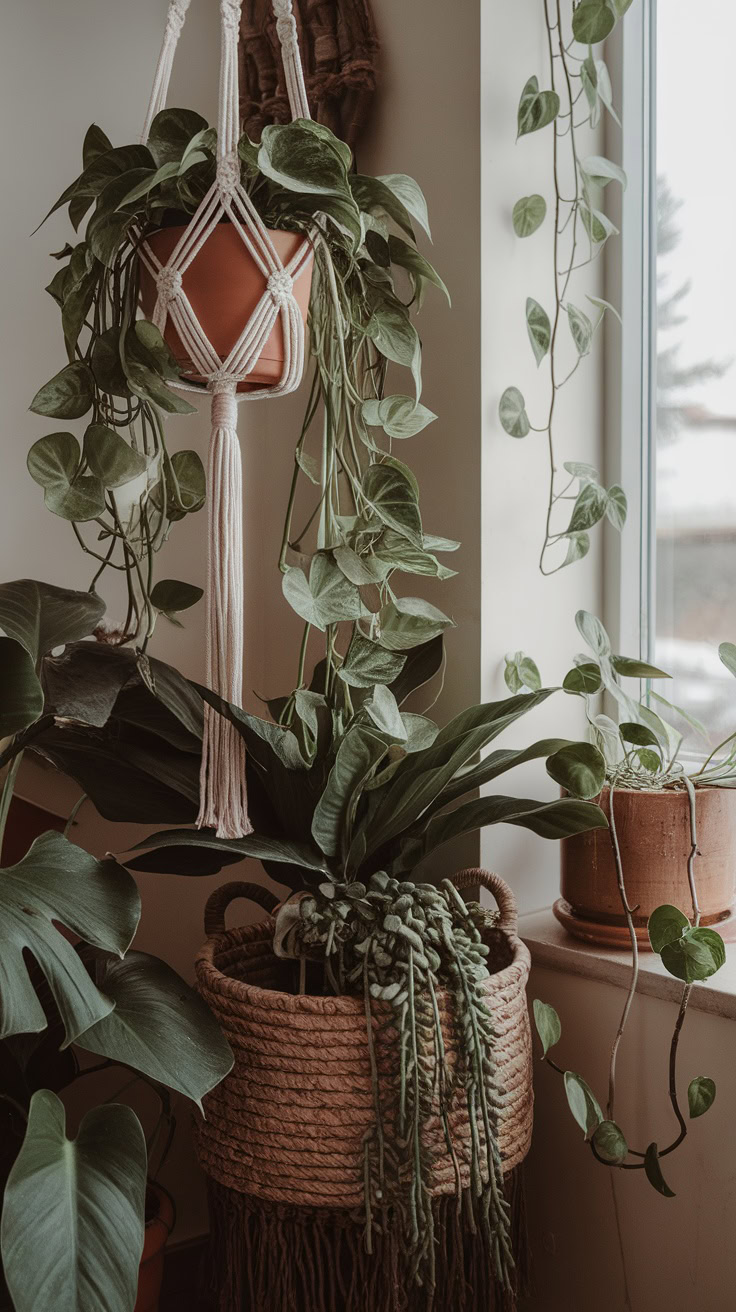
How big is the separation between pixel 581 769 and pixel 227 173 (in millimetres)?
699

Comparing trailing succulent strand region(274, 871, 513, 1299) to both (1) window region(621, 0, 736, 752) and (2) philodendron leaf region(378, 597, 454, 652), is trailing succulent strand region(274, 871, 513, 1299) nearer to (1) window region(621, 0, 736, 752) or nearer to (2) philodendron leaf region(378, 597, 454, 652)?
(2) philodendron leaf region(378, 597, 454, 652)

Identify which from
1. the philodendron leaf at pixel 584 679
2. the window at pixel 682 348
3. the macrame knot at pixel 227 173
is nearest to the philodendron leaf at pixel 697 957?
the philodendron leaf at pixel 584 679

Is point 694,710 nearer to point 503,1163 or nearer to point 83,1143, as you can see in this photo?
point 503,1163

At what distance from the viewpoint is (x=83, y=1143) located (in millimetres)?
875

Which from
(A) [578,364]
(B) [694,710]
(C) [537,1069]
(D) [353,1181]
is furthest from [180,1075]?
(A) [578,364]

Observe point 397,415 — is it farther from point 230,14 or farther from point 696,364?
point 696,364

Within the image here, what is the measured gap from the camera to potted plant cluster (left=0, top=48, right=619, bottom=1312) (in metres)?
0.89

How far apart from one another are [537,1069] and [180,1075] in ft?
2.00

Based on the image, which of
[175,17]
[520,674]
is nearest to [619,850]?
[520,674]

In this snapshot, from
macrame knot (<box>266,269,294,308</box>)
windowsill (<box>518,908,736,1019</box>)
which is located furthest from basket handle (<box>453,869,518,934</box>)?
macrame knot (<box>266,269,294,308</box>)

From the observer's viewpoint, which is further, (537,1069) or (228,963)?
(537,1069)

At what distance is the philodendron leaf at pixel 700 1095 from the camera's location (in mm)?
1012

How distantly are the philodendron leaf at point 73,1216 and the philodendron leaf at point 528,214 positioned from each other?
3.63ft

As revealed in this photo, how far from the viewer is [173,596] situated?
1.12 meters
